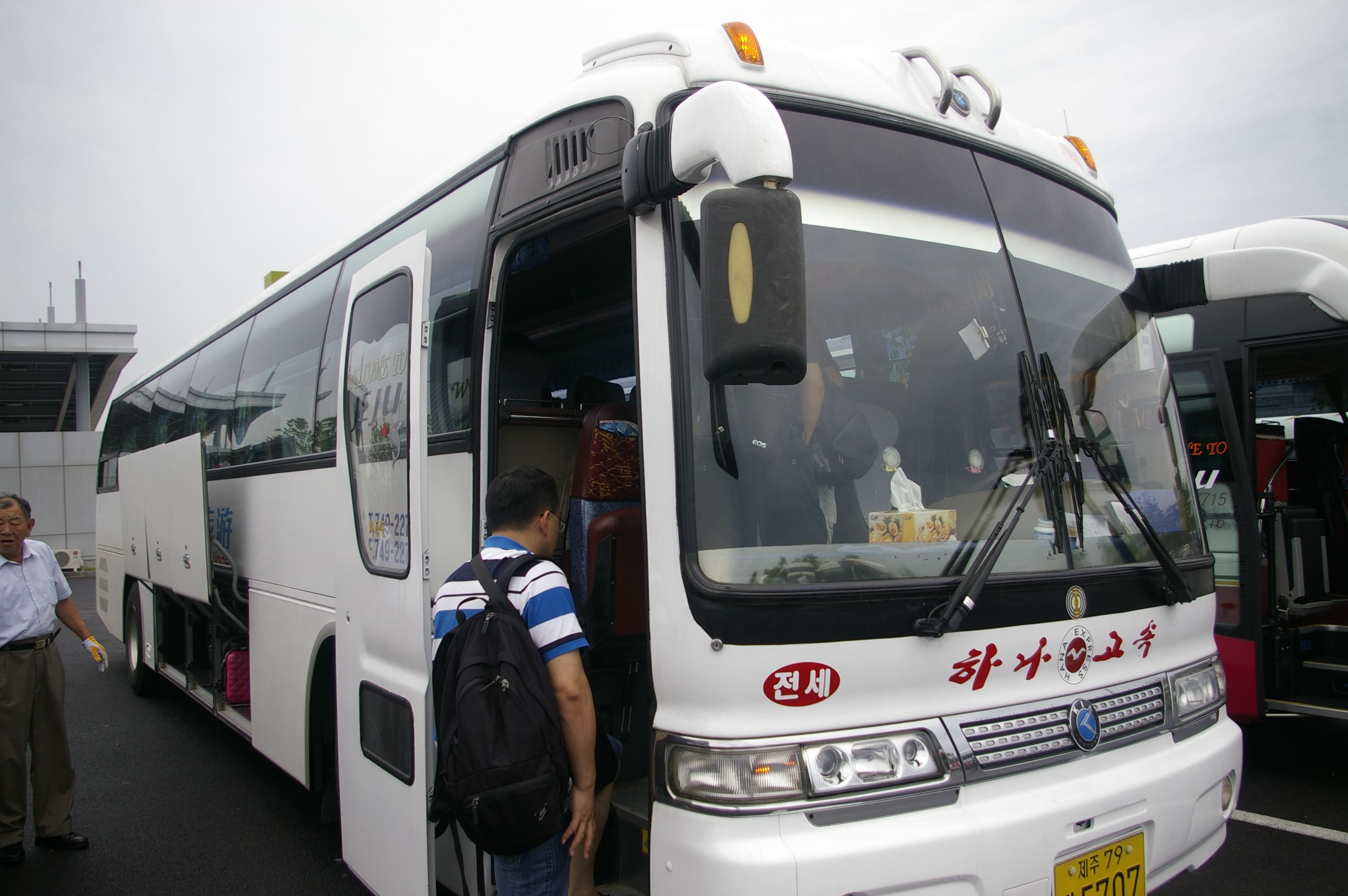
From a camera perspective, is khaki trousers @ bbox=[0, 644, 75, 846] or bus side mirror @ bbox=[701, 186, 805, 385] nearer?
bus side mirror @ bbox=[701, 186, 805, 385]

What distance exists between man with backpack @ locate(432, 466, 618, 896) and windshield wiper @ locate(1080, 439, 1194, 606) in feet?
5.48

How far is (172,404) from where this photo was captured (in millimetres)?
8102

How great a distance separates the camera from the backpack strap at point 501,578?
2.38 metres

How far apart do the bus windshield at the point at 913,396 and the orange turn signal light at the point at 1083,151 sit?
512 mm

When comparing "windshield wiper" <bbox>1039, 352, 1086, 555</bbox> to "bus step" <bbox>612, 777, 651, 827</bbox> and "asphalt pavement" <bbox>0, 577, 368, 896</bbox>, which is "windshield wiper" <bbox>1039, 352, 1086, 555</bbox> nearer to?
"bus step" <bbox>612, 777, 651, 827</bbox>

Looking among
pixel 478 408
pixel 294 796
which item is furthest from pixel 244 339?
pixel 478 408

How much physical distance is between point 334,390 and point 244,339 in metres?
2.34

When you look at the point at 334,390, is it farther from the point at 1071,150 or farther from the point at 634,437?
the point at 1071,150

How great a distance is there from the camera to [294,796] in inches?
218

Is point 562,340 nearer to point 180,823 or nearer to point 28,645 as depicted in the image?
point 28,645

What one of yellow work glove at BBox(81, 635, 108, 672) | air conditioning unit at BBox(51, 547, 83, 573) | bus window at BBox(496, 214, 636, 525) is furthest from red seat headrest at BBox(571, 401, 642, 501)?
air conditioning unit at BBox(51, 547, 83, 573)

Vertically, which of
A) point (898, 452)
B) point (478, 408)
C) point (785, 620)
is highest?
point (478, 408)

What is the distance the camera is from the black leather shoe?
4.73 m

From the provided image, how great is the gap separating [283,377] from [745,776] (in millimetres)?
4185
